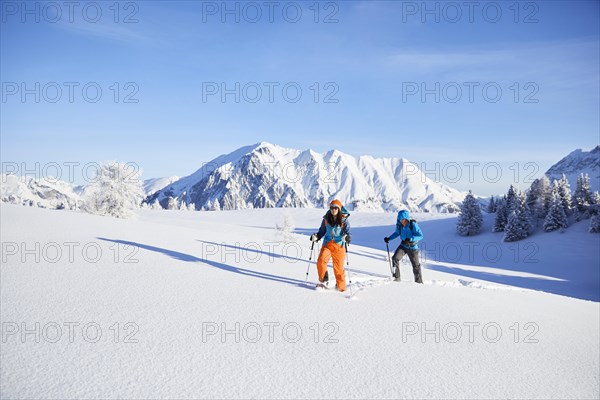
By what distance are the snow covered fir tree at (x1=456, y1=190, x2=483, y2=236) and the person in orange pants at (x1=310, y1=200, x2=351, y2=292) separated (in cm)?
5190

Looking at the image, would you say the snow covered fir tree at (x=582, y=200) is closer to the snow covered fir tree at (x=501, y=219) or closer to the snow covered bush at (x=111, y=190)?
the snow covered fir tree at (x=501, y=219)

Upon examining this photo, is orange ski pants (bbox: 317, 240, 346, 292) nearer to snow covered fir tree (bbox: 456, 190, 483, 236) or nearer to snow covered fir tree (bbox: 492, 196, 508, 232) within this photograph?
snow covered fir tree (bbox: 456, 190, 483, 236)

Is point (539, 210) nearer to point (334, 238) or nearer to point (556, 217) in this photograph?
point (556, 217)

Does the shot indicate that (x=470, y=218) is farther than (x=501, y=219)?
Yes

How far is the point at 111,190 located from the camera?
26219 mm

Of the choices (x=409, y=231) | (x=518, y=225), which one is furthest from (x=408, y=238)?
(x=518, y=225)

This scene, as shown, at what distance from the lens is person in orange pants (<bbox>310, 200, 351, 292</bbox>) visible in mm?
7160

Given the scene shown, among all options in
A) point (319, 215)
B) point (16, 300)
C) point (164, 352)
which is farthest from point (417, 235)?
point (319, 215)

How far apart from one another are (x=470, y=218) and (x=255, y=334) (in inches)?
2190

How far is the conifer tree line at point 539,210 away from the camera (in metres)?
43.8

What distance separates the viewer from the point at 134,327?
14.3 ft

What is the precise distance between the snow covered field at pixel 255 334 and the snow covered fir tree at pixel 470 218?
1853 inches

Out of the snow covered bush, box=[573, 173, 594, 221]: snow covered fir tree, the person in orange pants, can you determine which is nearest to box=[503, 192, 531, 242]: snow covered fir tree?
box=[573, 173, 594, 221]: snow covered fir tree

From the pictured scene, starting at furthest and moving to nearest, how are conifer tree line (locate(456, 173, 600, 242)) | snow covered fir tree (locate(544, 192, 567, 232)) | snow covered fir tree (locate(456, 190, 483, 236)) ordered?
snow covered fir tree (locate(456, 190, 483, 236)), conifer tree line (locate(456, 173, 600, 242)), snow covered fir tree (locate(544, 192, 567, 232))
